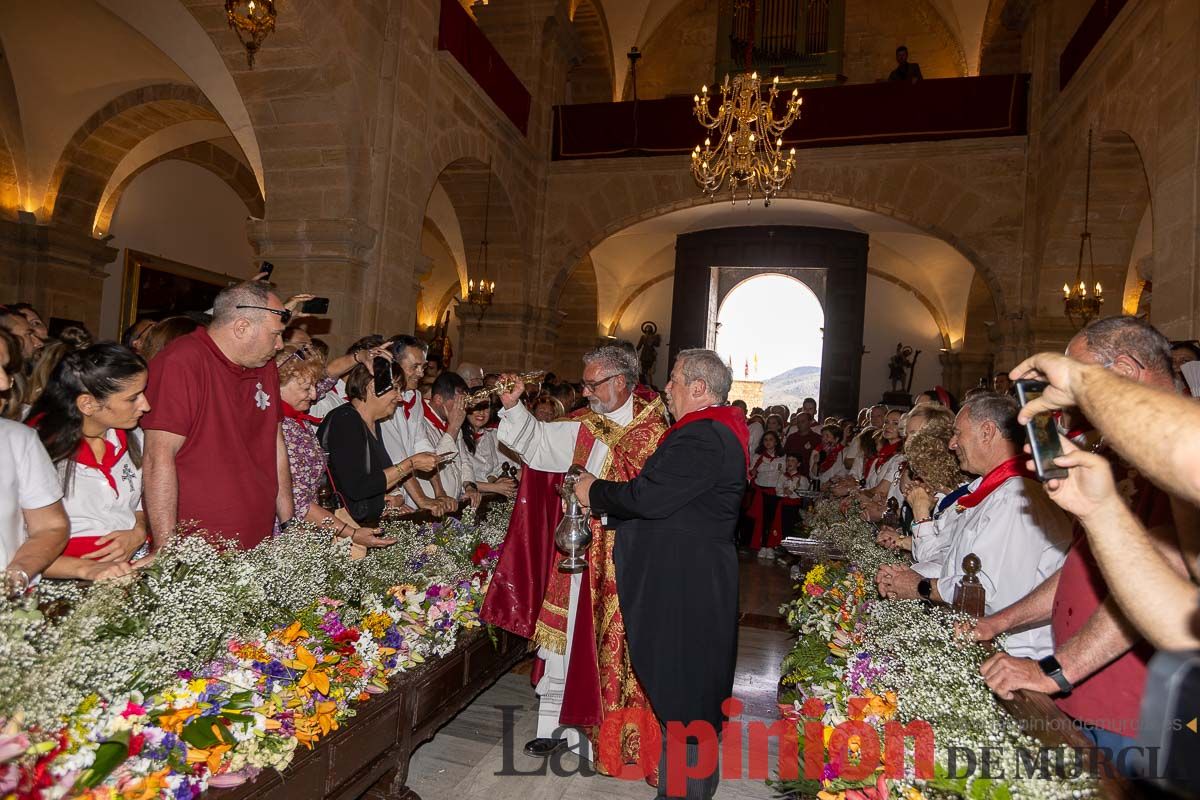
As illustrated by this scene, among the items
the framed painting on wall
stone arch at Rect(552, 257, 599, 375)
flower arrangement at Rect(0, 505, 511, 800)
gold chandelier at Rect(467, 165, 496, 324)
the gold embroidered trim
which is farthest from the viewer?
stone arch at Rect(552, 257, 599, 375)

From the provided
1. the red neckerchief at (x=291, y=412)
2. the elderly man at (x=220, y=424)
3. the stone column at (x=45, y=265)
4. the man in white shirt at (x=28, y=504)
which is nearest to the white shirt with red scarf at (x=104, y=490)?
the elderly man at (x=220, y=424)

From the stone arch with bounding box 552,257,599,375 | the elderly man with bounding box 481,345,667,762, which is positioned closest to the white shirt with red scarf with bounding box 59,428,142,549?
the elderly man with bounding box 481,345,667,762

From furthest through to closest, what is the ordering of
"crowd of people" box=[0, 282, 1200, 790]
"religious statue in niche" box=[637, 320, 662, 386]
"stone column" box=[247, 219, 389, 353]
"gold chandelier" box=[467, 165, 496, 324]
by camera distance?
"religious statue in niche" box=[637, 320, 662, 386]
"gold chandelier" box=[467, 165, 496, 324]
"stone column" box=[247, 219, 389, 353]
"crowd of people" box=[0, 282, 1200, 790]

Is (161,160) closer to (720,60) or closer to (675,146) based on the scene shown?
(675,146)

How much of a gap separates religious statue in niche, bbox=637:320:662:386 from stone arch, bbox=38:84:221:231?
426 inches

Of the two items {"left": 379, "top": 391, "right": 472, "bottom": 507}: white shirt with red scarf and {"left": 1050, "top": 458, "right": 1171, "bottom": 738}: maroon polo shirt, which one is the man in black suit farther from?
{"left": 379, "top": 391, "right": 472, "bottom": 507}: white shirt with red scarf

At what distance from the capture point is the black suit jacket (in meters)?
3.07

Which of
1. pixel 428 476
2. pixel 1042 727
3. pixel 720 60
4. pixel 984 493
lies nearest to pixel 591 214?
pixel 720 60

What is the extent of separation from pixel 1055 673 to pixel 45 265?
12.7 meters

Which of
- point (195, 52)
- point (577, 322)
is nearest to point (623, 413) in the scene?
point (195, 52)

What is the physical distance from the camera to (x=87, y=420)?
8.74 feet

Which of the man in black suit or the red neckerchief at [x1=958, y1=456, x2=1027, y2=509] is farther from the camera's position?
the man in black suit

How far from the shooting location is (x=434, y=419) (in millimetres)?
5770

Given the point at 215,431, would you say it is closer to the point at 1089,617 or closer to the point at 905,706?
the point at 905,706
